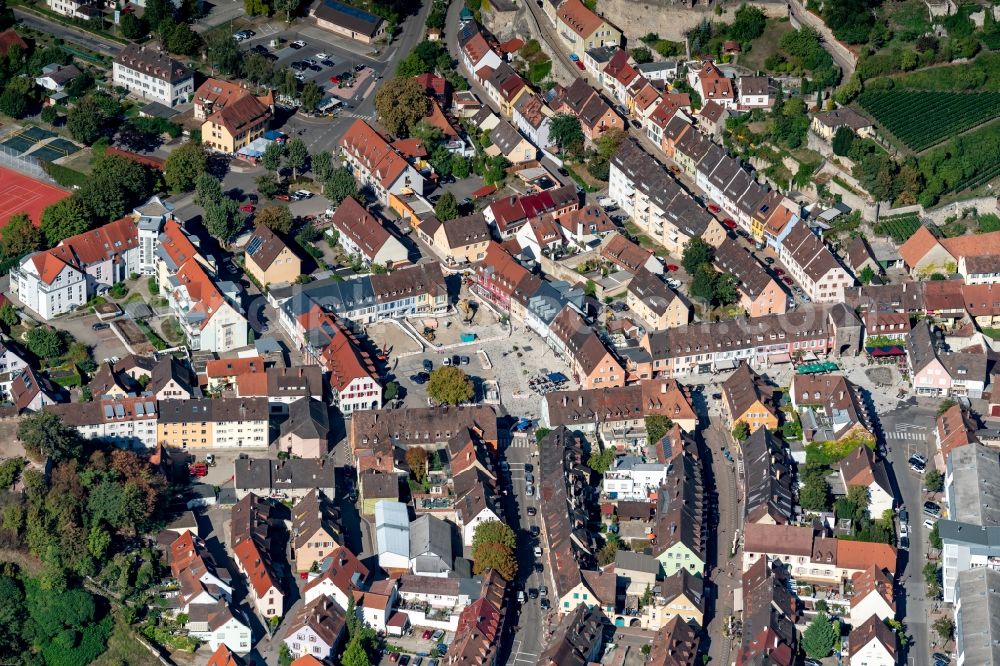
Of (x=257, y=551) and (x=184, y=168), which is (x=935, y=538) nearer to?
(x=257, y=551)

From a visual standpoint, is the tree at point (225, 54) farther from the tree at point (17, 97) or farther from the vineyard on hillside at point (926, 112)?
the vineyard on hillside at point (926, 112)

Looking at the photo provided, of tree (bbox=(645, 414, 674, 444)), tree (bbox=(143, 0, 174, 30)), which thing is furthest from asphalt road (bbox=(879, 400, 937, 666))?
tree (bbox=(143, 0, 174, 30))

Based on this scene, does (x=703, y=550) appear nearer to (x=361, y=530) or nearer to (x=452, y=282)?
(x=361, y=530)

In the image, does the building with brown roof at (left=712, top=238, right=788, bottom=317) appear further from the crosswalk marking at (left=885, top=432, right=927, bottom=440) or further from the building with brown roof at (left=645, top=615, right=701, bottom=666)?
the building with brown roof at (left=645, top=615, right=701, bottom=666)

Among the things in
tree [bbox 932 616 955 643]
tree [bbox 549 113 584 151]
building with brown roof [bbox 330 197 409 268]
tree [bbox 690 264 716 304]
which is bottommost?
tree [bbox 932 616 955 643]

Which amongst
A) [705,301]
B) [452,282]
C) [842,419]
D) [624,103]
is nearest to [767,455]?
[842,419]

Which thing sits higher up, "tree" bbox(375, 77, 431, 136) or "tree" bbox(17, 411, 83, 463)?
"tree" bbox(375, 77, 431, 136)
